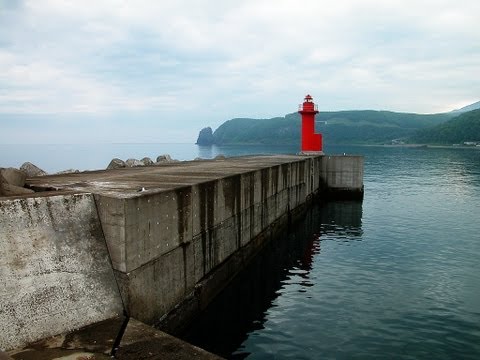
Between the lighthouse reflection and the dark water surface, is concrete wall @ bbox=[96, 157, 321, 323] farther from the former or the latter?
the dark water surface

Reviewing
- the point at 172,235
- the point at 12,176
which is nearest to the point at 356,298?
the point at 172,235

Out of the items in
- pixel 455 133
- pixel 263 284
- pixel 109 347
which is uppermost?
pixel 455 133

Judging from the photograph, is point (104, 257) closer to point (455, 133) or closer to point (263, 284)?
point (263, 284)

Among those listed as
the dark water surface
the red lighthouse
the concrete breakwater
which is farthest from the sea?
the red lighthouse

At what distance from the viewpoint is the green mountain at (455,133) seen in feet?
490

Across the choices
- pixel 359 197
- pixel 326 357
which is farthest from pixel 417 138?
pixel 326 357

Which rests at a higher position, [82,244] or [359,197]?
A: [82,244]

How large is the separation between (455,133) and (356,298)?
168 m

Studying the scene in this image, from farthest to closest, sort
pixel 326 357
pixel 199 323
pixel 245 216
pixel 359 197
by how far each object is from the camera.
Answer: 1. pixel 359 197
2. pixel 245 216
3. pixel 199 323
4. pixel 326 357

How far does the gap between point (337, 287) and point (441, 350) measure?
11.8ft

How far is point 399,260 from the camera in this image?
43.8 feet

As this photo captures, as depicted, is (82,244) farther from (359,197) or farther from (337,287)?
(359,197)

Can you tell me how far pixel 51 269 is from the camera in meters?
5.89

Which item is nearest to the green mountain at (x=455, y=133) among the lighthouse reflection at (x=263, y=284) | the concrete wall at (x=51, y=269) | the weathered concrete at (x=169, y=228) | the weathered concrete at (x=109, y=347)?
the lighthouse reflection at (x=263, y=284)
